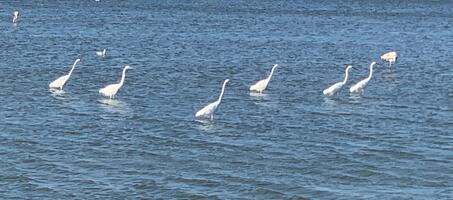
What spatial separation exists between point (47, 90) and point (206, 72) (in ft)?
24.4

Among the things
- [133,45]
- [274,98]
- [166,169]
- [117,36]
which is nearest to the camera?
[166,169]

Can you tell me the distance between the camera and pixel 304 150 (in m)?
24.5

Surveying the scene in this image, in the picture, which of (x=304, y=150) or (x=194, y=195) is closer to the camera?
(x=194, y=195)

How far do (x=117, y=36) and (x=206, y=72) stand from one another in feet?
62.0

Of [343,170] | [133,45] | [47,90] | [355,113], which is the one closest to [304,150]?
[343,170]

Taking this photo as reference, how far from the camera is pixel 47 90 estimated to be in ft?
109

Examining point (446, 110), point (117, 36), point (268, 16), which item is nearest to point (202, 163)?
point (446, 110)

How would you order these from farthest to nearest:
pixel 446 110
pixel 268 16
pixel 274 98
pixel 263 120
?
pixel 268 16, pixel 274 98, pixel 446 110, pixel 263 120

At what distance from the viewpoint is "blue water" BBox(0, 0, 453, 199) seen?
21.1m

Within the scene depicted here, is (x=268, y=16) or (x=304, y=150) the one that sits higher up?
(x=268, y=16)

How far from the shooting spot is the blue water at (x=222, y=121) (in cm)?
2112

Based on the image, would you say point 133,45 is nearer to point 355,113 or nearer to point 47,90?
point 47,90

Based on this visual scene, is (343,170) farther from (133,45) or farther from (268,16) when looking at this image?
(268,16)

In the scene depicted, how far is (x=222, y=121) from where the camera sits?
91.8ft
